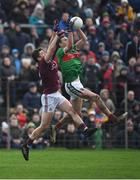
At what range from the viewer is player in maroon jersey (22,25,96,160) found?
66.7ft

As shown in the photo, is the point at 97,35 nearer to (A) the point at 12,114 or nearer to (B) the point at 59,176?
(A) the point at 12,114

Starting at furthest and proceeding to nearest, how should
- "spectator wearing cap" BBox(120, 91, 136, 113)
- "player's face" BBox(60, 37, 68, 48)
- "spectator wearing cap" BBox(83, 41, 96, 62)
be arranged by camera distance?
"spectator wearing cap" BBox(83, 41, 96, 62) < "spectator wearing cap" BBox(120, 91, 136, 113) < "player's face" BBox(60, 37, 68, 48)

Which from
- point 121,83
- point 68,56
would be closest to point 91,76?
point 121,83

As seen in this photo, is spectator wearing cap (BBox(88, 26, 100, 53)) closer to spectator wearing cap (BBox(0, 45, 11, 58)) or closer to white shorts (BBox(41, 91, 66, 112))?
spectator wearing cap (BBox(0, 45, 11, 58))

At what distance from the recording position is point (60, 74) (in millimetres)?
27531

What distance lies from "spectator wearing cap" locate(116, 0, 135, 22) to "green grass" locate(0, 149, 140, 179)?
905 cm

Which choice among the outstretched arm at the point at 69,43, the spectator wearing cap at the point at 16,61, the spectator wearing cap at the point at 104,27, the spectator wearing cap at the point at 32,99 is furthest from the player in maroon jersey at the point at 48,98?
the spectator wearing cap at the point at 104,27

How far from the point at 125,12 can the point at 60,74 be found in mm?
5749

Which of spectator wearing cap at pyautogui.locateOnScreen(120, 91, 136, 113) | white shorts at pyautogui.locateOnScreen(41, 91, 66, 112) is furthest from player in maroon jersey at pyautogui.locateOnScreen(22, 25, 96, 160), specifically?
spectator wearing cap at pyautogui.locateOnScreen(120, 91, 136, 113)

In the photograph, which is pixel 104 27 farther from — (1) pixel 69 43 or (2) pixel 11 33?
(1) pixel 69 43

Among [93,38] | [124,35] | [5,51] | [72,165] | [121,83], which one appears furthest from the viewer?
[124,35]

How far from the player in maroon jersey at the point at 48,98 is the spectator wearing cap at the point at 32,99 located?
647 centimetres

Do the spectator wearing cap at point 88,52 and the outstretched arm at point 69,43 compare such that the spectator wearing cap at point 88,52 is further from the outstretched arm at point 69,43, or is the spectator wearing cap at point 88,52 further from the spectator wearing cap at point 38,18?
the outstretched arm at point 69,43

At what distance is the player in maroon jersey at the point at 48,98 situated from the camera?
20344 mm
